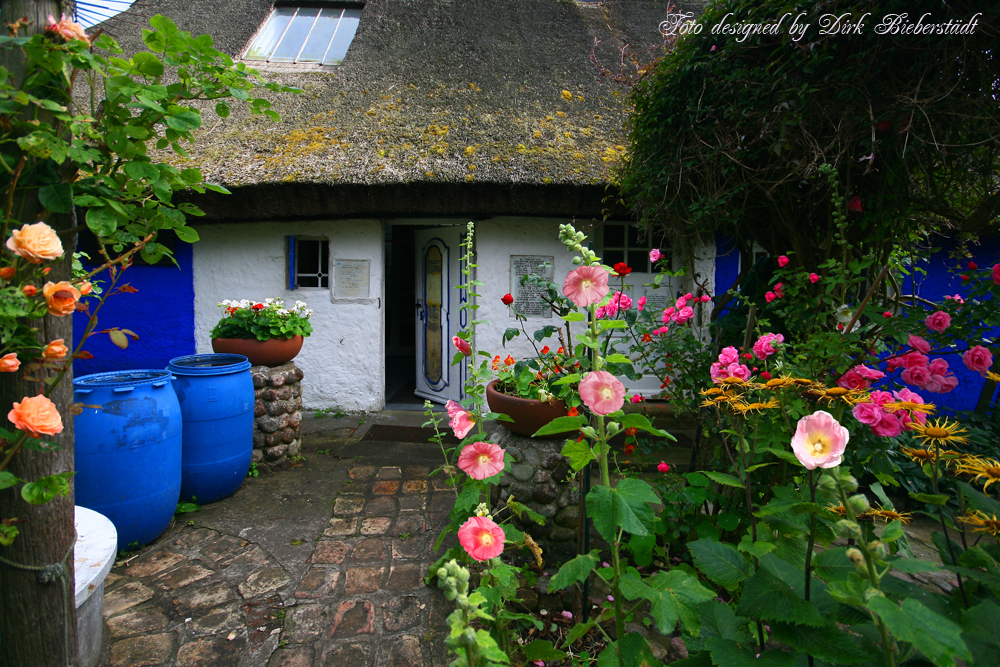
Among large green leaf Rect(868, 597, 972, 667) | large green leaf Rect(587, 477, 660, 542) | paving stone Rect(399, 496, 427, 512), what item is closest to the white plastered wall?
paving stone Rect(399, 496, 427, 512)

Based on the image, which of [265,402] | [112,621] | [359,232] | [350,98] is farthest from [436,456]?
[350,98]

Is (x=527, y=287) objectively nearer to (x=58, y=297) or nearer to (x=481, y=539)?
(x=481, y=539)

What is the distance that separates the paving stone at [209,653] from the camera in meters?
1.72

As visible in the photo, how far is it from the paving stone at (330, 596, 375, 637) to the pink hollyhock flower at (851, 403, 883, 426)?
1801mm

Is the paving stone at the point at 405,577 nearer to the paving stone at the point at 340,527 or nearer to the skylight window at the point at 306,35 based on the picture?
the paving stone at the point at 340,527

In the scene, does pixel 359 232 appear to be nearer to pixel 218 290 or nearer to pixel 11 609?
pixel 218 290

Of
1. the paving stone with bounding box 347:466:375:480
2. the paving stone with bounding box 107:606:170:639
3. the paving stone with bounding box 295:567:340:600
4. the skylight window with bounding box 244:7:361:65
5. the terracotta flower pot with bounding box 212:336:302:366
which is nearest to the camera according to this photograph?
the paving stone with bounding box 107:606:170:639

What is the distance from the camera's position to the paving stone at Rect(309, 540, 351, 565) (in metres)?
2.36

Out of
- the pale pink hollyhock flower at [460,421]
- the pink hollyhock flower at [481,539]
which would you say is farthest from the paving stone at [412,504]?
the pink hollyhock flower at [481,539]

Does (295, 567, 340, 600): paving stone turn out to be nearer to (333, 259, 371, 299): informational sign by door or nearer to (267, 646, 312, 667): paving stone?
(267, 646, 312, 667): paving stone

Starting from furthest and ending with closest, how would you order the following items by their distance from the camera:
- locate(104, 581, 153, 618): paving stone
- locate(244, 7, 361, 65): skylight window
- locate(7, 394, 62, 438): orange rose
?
locate(244, 7, 361, 65): skylight window
locate(104, 581, 153, 618): paving stone
locate(7, 394, 62, 438): orange rose

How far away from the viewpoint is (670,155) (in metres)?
2.50

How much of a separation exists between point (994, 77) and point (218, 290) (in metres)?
5.84

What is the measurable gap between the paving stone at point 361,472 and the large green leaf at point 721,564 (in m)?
2.62
